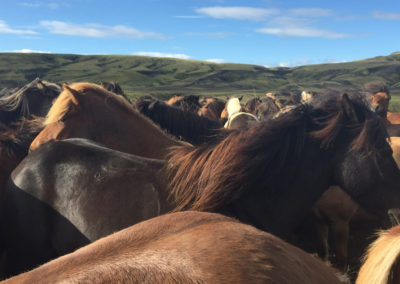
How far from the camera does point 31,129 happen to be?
4195 mm

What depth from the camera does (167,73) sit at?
128875 millimetres

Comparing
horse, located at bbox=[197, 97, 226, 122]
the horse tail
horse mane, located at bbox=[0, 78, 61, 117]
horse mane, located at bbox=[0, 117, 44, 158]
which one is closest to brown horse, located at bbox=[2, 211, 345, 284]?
the horse tail

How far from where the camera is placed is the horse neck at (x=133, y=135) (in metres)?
4.03

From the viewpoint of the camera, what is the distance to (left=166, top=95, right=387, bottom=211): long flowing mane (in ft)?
9.02

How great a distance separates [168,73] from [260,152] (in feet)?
424

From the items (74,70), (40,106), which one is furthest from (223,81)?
(40,106)

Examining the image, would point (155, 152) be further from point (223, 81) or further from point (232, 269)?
point (223, 81)

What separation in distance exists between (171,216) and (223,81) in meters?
116

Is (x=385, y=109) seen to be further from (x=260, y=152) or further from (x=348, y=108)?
(x=260, y=152)

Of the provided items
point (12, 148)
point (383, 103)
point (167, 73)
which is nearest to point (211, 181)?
point (12, 148)

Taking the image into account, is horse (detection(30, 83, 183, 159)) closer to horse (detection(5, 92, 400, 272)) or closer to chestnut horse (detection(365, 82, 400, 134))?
horse (detection(5, 92, 400, 272))

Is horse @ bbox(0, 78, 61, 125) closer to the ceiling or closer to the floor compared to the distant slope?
closer to the floor

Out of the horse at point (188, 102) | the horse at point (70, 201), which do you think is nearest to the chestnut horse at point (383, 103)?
the horse at point (188, 102)

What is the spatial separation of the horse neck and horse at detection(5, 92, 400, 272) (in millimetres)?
981
